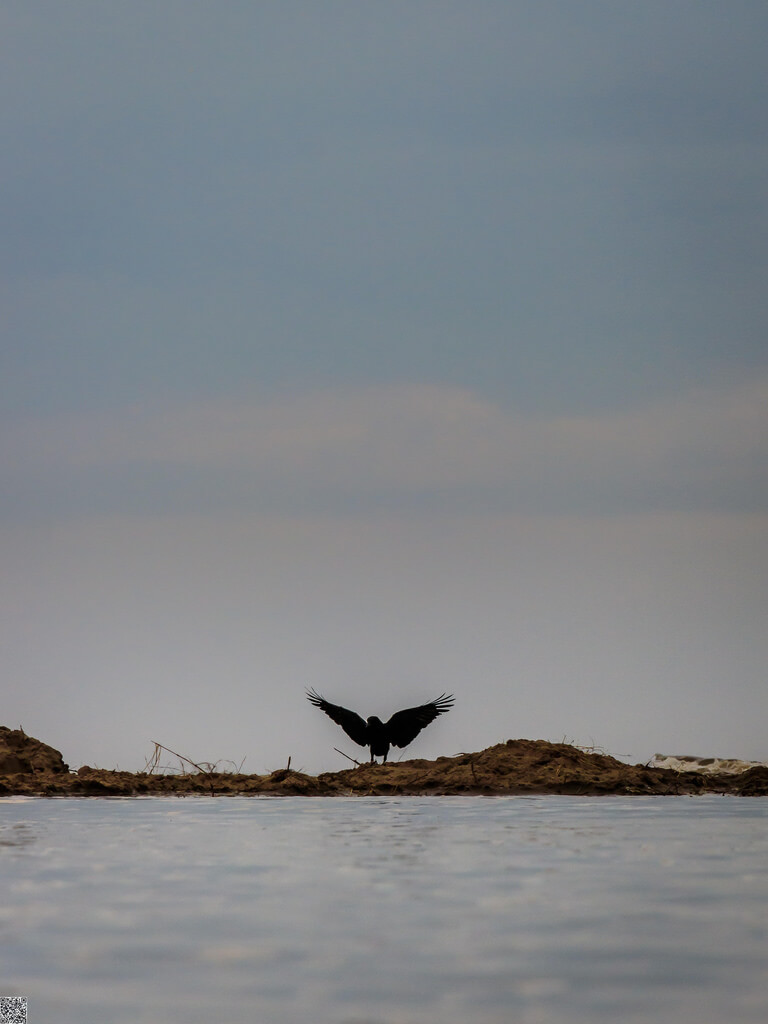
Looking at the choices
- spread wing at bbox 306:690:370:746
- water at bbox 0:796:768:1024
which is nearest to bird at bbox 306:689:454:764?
spread wing at bbox 306:690:370:746

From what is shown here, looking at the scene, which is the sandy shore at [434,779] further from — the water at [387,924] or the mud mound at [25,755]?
the water at [387,924]

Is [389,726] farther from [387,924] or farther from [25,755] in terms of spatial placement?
[387,924]

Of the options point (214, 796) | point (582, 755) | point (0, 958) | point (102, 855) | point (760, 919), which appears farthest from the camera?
point (582, 755)

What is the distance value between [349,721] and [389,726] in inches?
24.2

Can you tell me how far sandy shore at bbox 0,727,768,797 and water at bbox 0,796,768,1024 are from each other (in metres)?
5.88

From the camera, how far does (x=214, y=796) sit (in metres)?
16.4

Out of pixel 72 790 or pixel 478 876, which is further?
pixel 72 790

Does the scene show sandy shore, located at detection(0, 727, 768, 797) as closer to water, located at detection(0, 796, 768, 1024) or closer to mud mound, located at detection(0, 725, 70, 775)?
mud mound, located at detection(0, 725, 70, 775)

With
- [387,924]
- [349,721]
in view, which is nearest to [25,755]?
[349,721]

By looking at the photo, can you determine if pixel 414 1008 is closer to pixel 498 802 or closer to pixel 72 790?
pixel 498 802

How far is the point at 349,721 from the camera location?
62.3 ft

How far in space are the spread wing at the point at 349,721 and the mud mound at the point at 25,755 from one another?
3873 mm

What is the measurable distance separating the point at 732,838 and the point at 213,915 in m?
5.28

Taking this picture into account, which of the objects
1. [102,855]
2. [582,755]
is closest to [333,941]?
[102,855]
